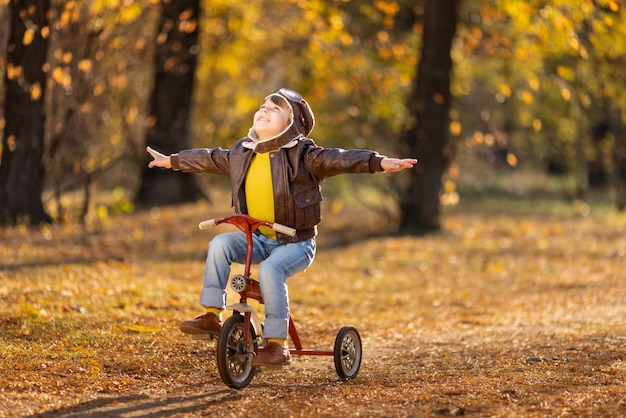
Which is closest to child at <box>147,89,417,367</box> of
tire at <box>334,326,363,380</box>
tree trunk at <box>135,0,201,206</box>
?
tire at <box>334,326,363,380</box>

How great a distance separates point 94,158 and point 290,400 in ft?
35.5

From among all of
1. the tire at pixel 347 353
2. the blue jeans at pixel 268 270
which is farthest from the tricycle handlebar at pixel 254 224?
the tire at pixel 347 353

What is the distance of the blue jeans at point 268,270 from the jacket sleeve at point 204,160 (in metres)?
0.48

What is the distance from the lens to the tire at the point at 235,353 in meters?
5.78

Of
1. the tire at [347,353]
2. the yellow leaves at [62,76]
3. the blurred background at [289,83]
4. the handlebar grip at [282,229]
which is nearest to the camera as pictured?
the handlebar grip at [282,229]

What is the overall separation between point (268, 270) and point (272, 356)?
0.49 m

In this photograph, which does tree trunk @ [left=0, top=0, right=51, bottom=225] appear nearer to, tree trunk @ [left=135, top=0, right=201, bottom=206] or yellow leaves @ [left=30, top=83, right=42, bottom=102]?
yellow leaves @ [left=30, top=83, right=42, bottom=102]

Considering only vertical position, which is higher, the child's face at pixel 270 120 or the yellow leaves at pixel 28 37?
the yellow leaves at pixel 28 37

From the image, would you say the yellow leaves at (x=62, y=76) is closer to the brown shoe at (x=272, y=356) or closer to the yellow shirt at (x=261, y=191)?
the yellow shirt at (x=261, y=191)

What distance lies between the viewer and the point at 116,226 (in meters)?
14.8

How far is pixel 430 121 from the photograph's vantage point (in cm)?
1559

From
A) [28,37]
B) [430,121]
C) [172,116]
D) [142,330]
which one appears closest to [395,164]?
[142,330]

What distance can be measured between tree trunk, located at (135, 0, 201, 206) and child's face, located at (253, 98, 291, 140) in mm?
10436

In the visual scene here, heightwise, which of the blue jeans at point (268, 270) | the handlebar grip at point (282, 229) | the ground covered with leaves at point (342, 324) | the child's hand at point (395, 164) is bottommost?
the ground covered with leaves at point (342, 324)
